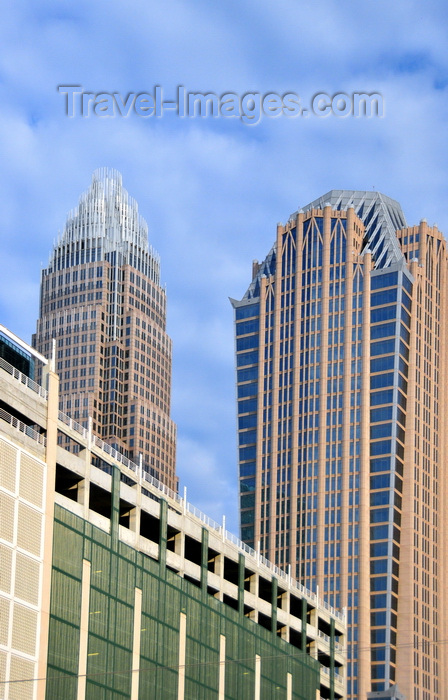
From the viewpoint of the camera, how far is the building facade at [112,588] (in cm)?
9875

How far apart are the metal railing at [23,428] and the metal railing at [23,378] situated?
11.0 feet

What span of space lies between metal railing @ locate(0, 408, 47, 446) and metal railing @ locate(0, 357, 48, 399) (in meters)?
3.36

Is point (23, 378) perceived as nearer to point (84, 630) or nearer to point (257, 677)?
point (84, 630)

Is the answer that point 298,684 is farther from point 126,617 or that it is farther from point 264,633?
point 126,617

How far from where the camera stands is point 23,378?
342 ft

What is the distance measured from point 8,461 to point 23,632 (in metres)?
12.5

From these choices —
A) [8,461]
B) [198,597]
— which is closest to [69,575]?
[8,461]

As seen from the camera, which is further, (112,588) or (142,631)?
(142,631)

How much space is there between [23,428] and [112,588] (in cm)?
1855

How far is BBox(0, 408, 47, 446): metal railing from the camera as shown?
9909 centimetres

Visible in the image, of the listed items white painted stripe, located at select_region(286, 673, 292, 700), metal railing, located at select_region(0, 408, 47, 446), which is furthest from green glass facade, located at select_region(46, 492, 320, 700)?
metal railing, located at select_region(0, 408, 47, 446)

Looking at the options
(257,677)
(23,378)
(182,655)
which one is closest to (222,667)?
(257,677)

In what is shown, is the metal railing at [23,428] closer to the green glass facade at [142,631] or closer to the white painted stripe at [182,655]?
the green glass facade at [142,631]

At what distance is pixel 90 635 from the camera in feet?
354
